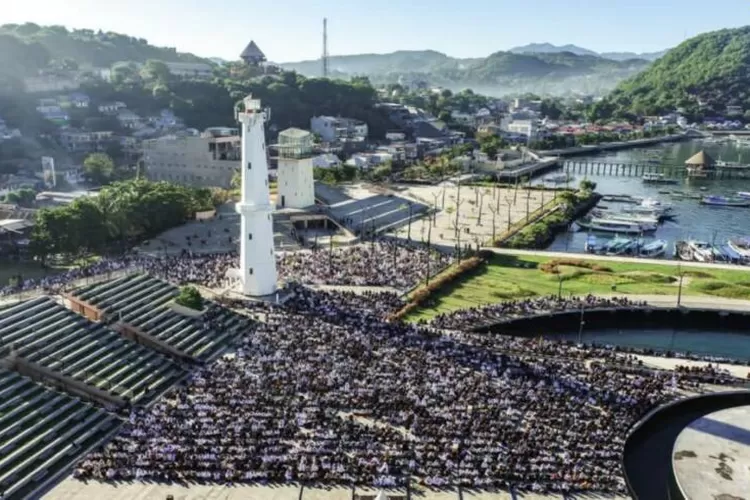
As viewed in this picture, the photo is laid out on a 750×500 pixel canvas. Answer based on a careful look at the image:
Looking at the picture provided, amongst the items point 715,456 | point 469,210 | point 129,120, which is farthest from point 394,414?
point 129,120

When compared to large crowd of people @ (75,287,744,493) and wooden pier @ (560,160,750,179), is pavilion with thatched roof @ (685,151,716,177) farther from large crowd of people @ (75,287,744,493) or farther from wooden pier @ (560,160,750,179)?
large crowd of people @ (75,287,744,493)

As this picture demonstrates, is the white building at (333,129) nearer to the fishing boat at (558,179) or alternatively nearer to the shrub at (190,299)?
the fishing boat at (558,179)

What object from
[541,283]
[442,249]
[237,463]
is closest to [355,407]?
[237,463]

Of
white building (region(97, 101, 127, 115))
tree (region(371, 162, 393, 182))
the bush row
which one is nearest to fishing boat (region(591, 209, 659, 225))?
tree (region(371, 162, 393, 182))

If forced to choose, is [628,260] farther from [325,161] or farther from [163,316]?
[325,161]

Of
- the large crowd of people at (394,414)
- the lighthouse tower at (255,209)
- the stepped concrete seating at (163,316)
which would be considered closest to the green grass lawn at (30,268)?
the stepped concrete seating at (163,316)

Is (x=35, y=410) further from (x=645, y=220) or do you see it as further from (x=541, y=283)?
(x=645, y=220)
